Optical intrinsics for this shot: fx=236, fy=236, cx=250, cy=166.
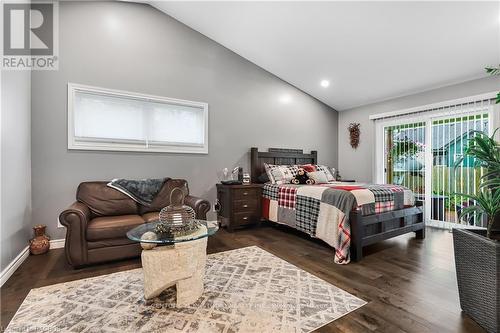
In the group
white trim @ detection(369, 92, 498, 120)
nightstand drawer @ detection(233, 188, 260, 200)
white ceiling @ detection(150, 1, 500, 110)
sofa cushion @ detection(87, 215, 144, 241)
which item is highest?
white ceiling @ detection(150, 1, 500, 110)

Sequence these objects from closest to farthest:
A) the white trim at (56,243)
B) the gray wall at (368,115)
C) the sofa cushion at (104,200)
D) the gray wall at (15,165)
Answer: the gray wall at (15,165) → the sofa cushion at (104,200) → the white trim at (56,243) → the gray wall at (368,115)

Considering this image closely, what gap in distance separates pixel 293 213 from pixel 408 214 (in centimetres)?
156

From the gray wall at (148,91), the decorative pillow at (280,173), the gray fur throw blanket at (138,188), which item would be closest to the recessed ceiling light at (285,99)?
the gray wall at (148,91)

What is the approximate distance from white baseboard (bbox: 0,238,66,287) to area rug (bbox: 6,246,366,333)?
439 mm

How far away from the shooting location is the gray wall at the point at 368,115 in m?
3.69

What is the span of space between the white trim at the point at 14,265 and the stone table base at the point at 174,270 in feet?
4.80

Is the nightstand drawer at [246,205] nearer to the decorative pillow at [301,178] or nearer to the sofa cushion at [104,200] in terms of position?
the decorative pillow at [301,178]

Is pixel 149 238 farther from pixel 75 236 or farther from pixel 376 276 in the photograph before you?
pixel 376 276

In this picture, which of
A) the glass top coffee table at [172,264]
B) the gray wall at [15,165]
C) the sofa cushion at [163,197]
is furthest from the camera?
the sofa cushion at [163,197]

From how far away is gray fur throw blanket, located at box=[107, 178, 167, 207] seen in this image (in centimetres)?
314

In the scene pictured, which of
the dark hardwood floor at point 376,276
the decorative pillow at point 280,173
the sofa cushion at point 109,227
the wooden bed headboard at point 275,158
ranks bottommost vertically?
the dark hardwood floor at point 376,276

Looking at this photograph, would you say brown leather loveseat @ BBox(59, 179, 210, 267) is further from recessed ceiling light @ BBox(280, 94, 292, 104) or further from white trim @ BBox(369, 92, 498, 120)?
white trim @ BBox(369, 92, 498, 120)

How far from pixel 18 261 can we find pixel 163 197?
1602 mm

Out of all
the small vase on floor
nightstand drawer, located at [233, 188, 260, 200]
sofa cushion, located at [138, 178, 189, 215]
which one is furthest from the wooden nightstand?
the small vase on floor
